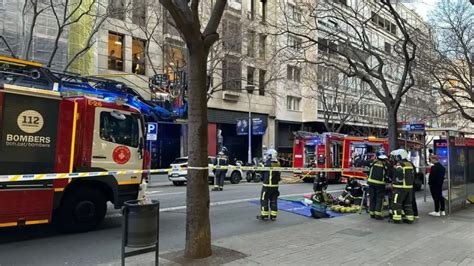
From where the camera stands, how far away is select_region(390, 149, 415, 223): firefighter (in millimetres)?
10406

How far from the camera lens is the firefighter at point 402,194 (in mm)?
10406

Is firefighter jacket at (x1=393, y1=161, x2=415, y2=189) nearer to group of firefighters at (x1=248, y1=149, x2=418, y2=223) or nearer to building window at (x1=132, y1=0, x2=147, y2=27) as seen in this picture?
group of firefighters at (x1=248, y1=149, x2=418, y2=223)

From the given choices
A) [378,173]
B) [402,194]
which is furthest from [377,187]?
[402,194]

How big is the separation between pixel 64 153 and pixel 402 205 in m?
7.93

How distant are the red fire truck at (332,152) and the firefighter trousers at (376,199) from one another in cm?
1114

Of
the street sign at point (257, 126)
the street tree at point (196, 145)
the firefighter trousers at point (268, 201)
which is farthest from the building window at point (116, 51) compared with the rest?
the street tree at point (196, 145)

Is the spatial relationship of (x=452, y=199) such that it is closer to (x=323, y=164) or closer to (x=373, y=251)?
(x=373, y=251)

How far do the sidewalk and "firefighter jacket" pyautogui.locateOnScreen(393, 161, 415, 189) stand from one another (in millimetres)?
977

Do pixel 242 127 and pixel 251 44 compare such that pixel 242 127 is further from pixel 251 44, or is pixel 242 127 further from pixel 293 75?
pixel 293 75

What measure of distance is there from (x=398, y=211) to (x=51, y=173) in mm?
7886

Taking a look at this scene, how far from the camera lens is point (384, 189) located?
1095 cm

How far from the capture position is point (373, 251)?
7328 millimetres

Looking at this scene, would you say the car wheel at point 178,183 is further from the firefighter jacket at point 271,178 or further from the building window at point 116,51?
the firefighter jacket at point 271,178

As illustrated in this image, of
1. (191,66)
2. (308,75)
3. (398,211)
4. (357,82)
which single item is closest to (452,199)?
(398,211)
